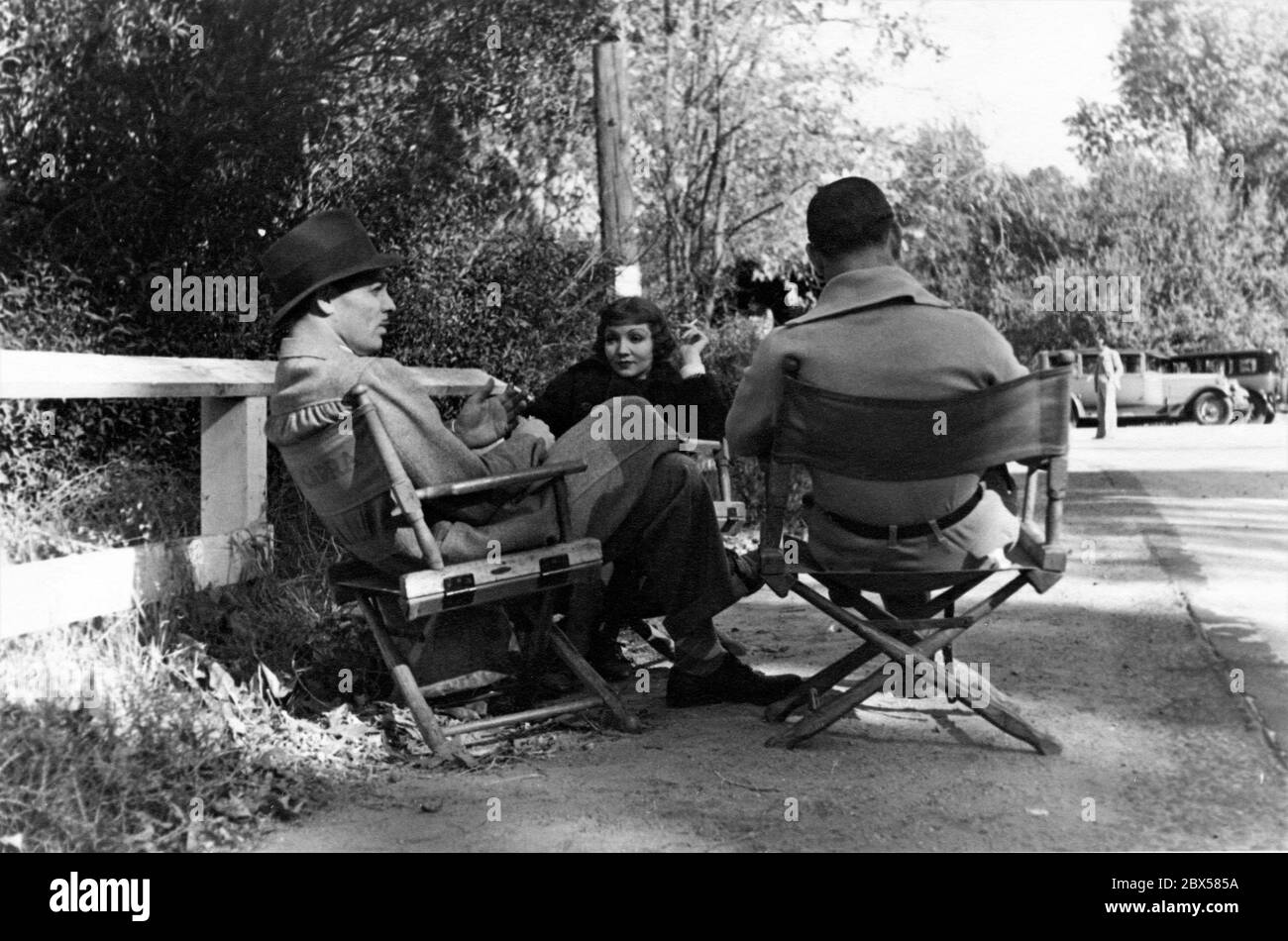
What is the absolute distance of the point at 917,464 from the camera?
14.2 ft

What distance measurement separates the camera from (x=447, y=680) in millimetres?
4793

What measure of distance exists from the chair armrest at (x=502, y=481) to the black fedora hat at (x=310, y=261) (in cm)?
70

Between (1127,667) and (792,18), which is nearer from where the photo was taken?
(1127,667)

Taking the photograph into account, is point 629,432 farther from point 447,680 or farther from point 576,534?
point 447,680

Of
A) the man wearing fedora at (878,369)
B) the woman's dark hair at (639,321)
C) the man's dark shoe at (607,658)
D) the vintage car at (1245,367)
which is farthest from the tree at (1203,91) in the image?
the man wearing fedora at (878,369)

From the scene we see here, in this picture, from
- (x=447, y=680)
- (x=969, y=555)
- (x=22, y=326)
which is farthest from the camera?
(x=22, y=326)

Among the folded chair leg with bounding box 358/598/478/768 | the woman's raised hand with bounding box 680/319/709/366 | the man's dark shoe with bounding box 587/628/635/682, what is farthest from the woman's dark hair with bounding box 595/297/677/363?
the folded chair leg with bounding box 358/598/478/768

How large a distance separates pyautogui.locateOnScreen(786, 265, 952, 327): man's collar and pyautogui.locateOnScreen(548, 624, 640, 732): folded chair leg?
4.07ft

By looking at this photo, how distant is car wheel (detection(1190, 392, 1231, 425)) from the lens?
30.9 metres

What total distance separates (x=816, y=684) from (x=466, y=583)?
1.25m

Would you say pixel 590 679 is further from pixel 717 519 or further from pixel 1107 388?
pixel 1107 388

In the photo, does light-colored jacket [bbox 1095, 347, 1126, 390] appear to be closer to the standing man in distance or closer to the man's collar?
the standing man in distance

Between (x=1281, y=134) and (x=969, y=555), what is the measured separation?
42.9 metres
